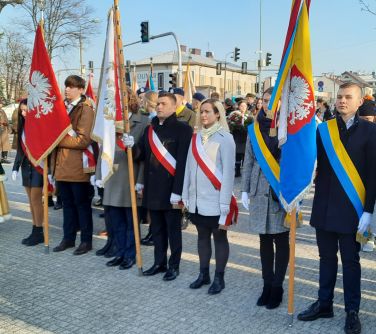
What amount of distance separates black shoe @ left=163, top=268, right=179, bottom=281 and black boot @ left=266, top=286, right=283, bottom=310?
3.92 ft

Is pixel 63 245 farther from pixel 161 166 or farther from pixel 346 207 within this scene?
pixel 346 207

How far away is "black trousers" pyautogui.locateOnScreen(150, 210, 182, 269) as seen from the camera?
5.09 m

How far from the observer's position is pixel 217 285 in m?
4.73

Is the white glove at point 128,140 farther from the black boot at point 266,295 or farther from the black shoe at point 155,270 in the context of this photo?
the black boot at point 266,295

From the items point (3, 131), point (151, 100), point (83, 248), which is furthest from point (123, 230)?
point (3, 131)

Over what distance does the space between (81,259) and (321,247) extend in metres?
3.10

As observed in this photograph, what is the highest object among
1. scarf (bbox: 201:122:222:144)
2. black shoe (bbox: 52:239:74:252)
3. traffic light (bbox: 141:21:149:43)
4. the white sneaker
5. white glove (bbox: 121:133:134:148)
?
traffic light (bbox: 141:21:149:43)

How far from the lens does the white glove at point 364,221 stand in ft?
12.2

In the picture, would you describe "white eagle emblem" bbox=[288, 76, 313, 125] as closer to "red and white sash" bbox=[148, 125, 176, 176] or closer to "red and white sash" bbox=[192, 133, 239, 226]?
"red and white sash" bbox=[192, 133, 239, 226]

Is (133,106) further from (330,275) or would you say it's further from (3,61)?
(3,61)

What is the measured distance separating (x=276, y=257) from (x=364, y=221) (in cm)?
94

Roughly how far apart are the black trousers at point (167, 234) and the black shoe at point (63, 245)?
5.08ft

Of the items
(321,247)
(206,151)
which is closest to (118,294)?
(206,151)

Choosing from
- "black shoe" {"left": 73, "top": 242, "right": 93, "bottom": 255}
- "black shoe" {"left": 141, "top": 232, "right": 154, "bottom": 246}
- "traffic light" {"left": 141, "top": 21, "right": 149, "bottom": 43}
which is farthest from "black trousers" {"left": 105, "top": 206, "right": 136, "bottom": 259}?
"traffic light" {"left": 141, "top": 21, "right": 149, "bottom": 43}
